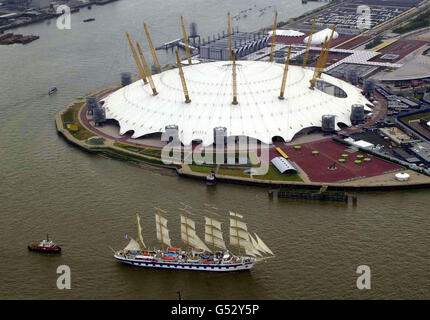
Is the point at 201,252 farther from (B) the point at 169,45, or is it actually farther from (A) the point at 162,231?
(B) the point at 169,45

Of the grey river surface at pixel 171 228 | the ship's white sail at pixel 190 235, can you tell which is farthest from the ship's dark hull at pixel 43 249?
the ship's white sail at pixel 190 235

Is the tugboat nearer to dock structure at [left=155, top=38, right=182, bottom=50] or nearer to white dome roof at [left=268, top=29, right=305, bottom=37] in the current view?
dock structure at [left=155, top=38, right=182, bottom=50]

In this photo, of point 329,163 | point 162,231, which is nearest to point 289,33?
point 329,163

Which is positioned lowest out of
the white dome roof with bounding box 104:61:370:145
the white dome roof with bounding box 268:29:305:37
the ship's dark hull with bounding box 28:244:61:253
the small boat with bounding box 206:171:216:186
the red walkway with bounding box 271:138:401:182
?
the ship's dark hull with bounding box 28:244:61:253

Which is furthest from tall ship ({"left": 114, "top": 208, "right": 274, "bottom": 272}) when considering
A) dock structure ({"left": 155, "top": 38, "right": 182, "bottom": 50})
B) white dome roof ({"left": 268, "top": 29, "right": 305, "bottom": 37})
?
white dome roof ({"left": 268, "top": 29, "right": 305, "bottom": 37})

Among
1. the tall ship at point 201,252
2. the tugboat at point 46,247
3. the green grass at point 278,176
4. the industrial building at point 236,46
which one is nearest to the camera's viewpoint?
the tall ship at point 201,252

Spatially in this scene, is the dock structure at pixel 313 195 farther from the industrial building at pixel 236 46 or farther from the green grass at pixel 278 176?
the industrial building at pixel 236 46

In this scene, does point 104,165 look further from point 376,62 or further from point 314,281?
point 376,62
